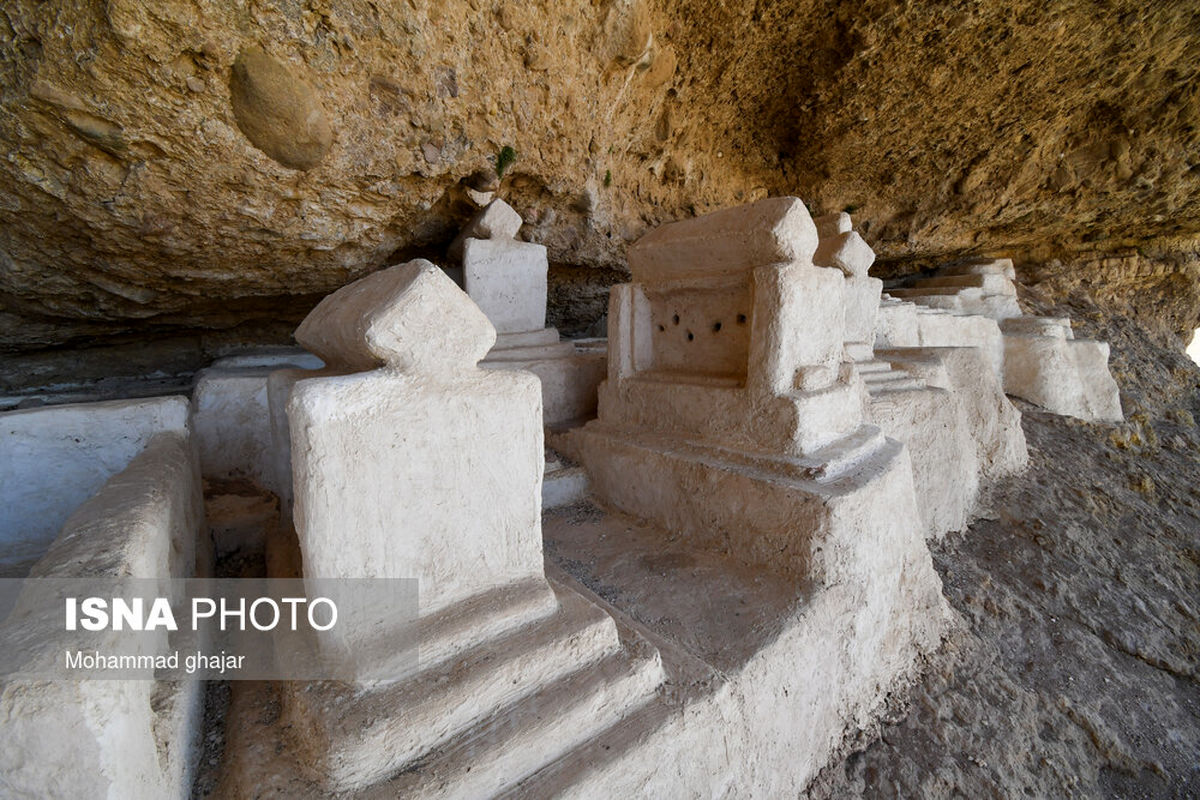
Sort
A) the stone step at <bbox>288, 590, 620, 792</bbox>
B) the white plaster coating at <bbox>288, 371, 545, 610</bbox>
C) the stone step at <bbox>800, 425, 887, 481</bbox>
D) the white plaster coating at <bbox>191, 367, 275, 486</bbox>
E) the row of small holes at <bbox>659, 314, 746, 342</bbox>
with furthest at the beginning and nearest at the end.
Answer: the row of small holes at <bbox>659, 314, 746, 342</bbox>, the white plaster coating at <bbox>191, 367, 275, 486</bbox>, the stone step at <bbox>800, 425, 887, 481</bbox>, the white plaster coating at <bbox>288, 371, 545, 610</bbox>, the stone step at <bbox>288, 590, 620, 792</bbox>

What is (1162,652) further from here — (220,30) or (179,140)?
(179,140)

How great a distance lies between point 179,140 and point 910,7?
577 centimetres

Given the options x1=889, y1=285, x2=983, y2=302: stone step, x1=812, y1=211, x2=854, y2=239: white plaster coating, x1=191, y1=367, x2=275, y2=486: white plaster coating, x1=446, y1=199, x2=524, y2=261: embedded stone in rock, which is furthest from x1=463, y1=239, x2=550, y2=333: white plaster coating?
x1=889, y1=285, x2=983, y2=302: stone step

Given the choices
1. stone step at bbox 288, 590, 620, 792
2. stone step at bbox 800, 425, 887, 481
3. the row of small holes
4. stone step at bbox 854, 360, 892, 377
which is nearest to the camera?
stone step at bbox 288, 590, 620, 792

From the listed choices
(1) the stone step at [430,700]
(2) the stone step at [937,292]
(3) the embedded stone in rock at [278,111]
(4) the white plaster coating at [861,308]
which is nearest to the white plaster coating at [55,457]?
(1) the stone step at [430,700]

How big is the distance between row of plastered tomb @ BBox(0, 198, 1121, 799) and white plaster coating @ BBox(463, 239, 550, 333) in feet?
4.16

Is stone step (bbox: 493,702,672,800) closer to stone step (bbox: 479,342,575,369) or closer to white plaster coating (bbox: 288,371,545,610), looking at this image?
white plaster coating (bbox: 288,371,545,610)

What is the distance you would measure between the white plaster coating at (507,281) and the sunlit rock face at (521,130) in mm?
548

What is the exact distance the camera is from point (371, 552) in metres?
1.32

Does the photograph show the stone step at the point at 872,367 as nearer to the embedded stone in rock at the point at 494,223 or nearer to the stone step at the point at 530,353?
the stone step at the point at 530,353

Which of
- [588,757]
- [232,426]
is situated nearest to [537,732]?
[588,757]

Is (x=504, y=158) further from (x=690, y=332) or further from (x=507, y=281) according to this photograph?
(x=690, y=332)

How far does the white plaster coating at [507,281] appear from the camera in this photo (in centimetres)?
411

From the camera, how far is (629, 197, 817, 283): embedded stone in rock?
243 centimetres
